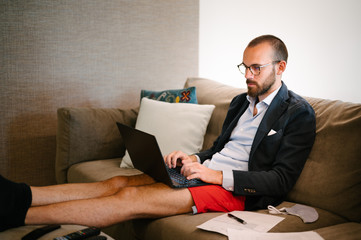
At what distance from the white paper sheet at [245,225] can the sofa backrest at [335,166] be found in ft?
0.88

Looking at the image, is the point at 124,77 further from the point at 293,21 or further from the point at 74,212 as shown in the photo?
the point at 74,212

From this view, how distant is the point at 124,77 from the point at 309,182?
1862 millimetres

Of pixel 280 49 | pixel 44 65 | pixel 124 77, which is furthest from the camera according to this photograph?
pixel 124 77

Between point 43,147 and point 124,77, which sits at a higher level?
point 124,77

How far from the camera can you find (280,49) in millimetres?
1652

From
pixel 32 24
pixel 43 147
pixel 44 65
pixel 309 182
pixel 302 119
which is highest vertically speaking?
pixel 32 24

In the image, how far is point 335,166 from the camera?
4.72 ft

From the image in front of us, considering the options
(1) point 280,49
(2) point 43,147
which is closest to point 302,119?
(1) point 280,49

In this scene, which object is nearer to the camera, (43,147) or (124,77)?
(43,147)

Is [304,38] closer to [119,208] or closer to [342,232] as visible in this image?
[342,232]

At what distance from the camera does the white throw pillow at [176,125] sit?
2049 mm

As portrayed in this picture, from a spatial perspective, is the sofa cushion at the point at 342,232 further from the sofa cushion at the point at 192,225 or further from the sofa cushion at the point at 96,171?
the sofa cushion at the point at 96,171

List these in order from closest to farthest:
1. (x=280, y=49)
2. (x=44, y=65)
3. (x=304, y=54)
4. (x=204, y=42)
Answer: (x=280, y=49) < (x=304, y=54) < (x=44, y=65) < (x=204, y=42)

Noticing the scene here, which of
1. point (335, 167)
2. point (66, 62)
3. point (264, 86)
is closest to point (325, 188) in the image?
point (335, 167)
